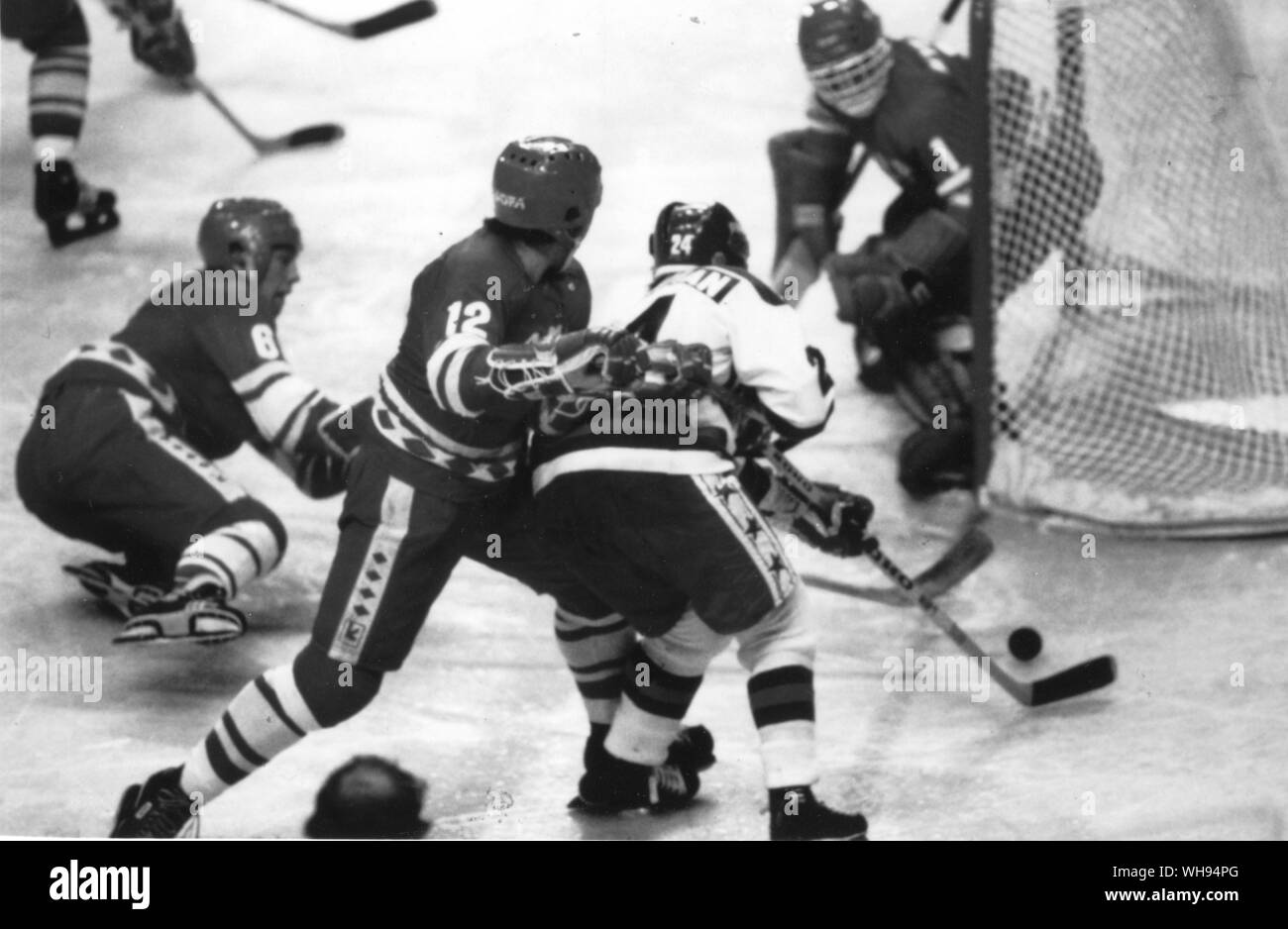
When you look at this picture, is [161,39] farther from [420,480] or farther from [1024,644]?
[1024,644]

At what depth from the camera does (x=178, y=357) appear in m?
3.55

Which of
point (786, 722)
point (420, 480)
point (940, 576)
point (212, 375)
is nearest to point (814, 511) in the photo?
point (940, 576)

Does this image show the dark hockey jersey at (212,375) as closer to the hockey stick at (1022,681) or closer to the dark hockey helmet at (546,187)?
the dark hockey helmet at (546,187)

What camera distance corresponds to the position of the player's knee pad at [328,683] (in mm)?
3211

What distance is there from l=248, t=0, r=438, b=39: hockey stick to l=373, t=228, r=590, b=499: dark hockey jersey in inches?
24.3

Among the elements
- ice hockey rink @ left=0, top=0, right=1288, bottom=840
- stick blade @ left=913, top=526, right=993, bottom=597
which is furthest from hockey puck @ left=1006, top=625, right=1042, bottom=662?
stick blade @ left=913, top=526, right=993, bottom=597

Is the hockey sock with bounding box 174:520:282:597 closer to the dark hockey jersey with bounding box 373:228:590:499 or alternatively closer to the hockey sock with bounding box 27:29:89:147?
the dark hockey jersey with bounding box 373:228:590:499

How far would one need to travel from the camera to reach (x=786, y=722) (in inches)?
126

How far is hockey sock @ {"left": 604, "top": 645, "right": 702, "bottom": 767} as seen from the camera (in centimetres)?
332

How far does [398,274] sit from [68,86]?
0.71 meters

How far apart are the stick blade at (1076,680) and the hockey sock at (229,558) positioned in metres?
1.29

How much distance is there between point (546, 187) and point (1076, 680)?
3.97 ft

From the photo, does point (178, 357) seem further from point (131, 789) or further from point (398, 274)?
point (131, 789)

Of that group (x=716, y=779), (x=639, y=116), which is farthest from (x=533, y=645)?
(x=639, y=116)
